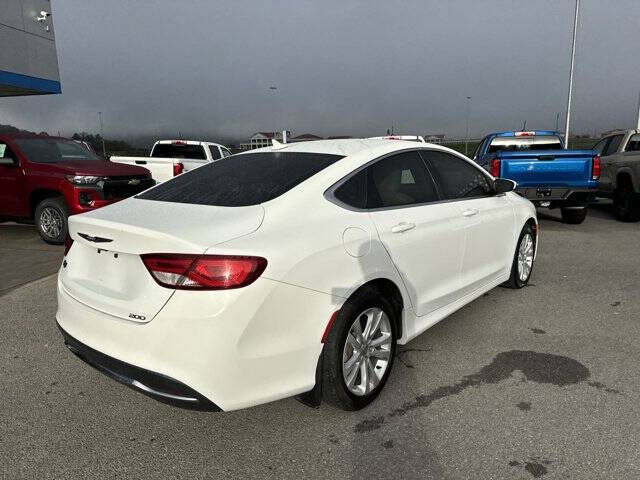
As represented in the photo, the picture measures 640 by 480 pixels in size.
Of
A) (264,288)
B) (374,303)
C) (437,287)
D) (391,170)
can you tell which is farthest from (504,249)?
(264,288)

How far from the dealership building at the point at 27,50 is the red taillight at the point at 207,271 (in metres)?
21.3

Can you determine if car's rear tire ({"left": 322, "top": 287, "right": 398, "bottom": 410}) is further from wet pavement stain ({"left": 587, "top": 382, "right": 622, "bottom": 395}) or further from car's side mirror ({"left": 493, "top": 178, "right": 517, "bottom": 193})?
car's side mirror ({"left": 493, "top": 178, "right": 517, "bottom": 193})

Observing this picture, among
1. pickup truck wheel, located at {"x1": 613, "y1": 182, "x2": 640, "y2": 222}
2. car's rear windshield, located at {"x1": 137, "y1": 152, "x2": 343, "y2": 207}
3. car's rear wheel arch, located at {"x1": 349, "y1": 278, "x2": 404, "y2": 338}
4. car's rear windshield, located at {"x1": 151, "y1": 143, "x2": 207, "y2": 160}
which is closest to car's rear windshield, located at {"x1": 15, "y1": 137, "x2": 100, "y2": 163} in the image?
car's rear windshield, located at {"x1": 151, "y1": 143, "x2": 207, "y2": 160}

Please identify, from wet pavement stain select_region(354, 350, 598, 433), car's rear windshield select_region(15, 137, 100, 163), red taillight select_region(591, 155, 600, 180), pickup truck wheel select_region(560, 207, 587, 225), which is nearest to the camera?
wet pavement stain select_region(354, 350, 598, 433)

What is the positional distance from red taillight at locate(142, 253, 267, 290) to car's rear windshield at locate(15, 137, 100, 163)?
6.99m

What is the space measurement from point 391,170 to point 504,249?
185 cm

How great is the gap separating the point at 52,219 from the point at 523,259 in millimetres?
6820

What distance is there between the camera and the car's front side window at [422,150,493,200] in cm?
387

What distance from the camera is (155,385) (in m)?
2.35

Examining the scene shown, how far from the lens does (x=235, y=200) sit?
287 cm

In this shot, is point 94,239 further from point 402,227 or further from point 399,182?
point 399,182

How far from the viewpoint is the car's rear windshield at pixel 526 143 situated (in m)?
10.4

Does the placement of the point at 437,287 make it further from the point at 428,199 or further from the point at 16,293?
the point at 16,293

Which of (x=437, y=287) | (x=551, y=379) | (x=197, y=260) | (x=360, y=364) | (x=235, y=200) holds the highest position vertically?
(x=235, y=200)
